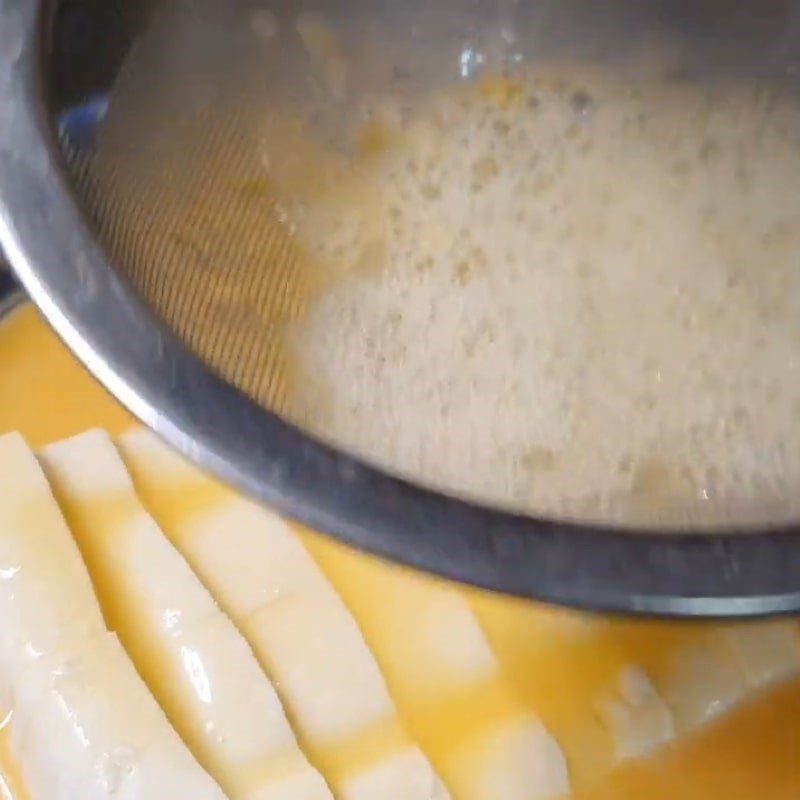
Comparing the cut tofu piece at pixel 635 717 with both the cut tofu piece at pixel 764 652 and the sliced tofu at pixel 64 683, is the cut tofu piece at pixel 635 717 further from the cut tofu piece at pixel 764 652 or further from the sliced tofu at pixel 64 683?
the sliced tofu at pixel 64 683

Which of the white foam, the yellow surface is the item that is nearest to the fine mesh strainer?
the white foam

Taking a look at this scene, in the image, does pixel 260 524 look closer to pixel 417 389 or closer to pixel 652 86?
pixel 417 389

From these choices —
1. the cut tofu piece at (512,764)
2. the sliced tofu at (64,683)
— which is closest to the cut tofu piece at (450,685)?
the cut tofu piece at (512,764)

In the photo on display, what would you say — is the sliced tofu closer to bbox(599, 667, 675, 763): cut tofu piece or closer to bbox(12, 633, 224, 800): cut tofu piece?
bbox(12, 633, 224, 800): cut tofu piece

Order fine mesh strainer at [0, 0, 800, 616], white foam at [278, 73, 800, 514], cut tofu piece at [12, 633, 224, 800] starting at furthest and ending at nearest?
cut tofu piece at [12, 633, 224, 800]
white foam at [278, 73, 800, 514]
fine mesh strainer at [0, 0, 800, 616]

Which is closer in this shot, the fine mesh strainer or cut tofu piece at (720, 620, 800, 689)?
the fine mesh strainer

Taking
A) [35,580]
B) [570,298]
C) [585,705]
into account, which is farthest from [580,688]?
[35,580]

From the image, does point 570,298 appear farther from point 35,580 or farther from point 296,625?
point 35,580
